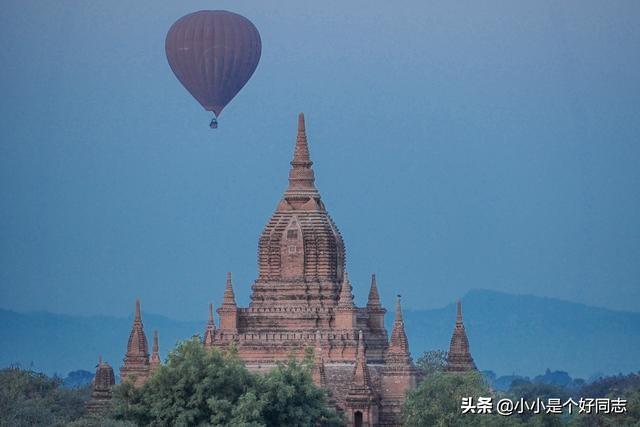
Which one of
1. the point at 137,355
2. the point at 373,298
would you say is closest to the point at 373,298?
the point at 373,298

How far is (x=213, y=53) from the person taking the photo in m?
97.7

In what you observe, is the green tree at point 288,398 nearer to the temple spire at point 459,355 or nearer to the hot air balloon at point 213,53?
the temple spire at point 459,355

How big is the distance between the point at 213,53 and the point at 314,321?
14115 millimetres

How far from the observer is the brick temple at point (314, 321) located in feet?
276

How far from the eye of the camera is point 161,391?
78.4 m

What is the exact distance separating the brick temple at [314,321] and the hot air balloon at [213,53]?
28.0 feet

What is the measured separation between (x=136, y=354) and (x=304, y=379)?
44.9ft

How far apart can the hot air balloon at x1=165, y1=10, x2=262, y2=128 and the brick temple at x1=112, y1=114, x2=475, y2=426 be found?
8.52 m

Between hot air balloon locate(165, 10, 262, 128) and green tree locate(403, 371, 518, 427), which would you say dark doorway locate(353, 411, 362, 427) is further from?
hot air balloon locate(165, 10, 262, 128)

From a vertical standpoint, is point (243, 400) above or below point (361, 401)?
below

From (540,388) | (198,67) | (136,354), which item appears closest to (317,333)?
(136,354)

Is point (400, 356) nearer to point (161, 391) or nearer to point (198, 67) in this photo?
point (161, 391)

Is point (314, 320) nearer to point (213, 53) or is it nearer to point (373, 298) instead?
point (373, 298)

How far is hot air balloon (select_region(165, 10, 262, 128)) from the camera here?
97.9 metres
